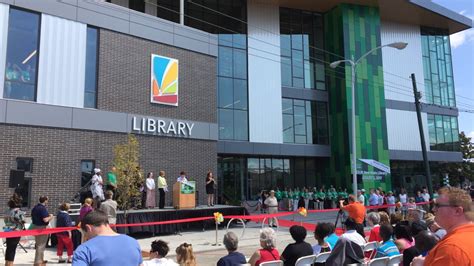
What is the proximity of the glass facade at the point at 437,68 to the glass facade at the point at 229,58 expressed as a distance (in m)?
18.8

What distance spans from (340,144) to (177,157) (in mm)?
16064

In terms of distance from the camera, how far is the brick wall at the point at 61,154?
16688 mm

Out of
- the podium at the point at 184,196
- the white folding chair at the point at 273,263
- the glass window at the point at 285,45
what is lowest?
the white folding chair at the point at 273,263

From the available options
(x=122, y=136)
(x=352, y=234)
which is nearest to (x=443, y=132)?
(x=122, y=136)

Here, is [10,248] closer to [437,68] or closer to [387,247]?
[387,247]

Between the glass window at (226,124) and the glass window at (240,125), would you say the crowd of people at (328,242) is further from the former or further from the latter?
the glass window at (240,125)

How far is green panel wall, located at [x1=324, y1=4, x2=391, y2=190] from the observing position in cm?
3309

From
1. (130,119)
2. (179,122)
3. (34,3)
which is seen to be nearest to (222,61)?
(179,122)

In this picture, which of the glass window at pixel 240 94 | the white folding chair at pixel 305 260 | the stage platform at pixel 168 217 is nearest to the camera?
the white folding chair at pixel 305 260

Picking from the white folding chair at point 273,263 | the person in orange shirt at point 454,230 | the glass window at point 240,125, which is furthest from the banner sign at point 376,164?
the person in orange shirt at point 454,230

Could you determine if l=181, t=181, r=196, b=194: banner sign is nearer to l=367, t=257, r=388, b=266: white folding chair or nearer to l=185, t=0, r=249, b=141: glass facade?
l=185, t=0, r=249, b=141: glass facade

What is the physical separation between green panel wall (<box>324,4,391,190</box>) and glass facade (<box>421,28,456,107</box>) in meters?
7.10

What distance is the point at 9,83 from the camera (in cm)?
1709

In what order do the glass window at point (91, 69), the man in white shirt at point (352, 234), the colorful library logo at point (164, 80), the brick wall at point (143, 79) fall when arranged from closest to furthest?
the man in white shirt at point (352, 234)
the glass window at point (91, 69)
the brick wall at point (143, 79)
the colorful library logo at point (164, 80)
